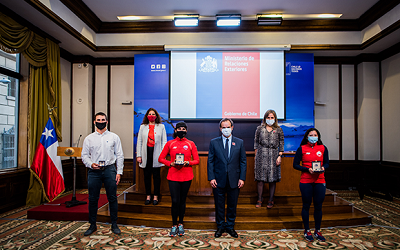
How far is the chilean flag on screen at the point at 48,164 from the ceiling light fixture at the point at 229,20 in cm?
410

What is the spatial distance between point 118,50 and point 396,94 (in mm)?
6716

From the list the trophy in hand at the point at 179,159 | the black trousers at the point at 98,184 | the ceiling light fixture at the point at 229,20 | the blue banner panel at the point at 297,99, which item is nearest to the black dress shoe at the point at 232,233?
the trophy in hand at the point at 179,159

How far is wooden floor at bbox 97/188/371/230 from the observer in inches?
129

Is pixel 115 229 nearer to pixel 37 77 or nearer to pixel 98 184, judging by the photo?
pixel 98 184

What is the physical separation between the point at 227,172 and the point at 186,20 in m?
3.65

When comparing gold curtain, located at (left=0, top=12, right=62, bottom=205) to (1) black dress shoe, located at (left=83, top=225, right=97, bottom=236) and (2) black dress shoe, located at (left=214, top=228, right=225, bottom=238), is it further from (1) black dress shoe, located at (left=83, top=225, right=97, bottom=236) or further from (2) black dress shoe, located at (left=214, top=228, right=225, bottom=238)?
(2) black dress shoe, located at (left=214, top=228, right=225, bottom=238)

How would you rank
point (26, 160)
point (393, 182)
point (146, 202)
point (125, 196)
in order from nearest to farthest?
1. point (146, 202)
2. point (125, 196)
3. point (26, 160)
4. point (393, 182)

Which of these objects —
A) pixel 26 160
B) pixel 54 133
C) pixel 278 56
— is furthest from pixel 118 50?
pixel 278 56

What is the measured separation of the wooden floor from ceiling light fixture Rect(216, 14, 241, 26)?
3.65m

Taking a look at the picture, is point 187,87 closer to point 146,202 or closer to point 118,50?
point 118,50

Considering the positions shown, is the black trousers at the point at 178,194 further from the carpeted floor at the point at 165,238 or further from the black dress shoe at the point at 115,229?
the black dress shoe at the point at 115,229

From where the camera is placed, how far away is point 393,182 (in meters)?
5.02

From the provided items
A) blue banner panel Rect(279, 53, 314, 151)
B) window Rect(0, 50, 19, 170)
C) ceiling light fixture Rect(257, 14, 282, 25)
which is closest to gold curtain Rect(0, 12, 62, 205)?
window Rect(0, 50, 19, 170)

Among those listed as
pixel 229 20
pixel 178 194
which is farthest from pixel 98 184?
pixel 229 20
